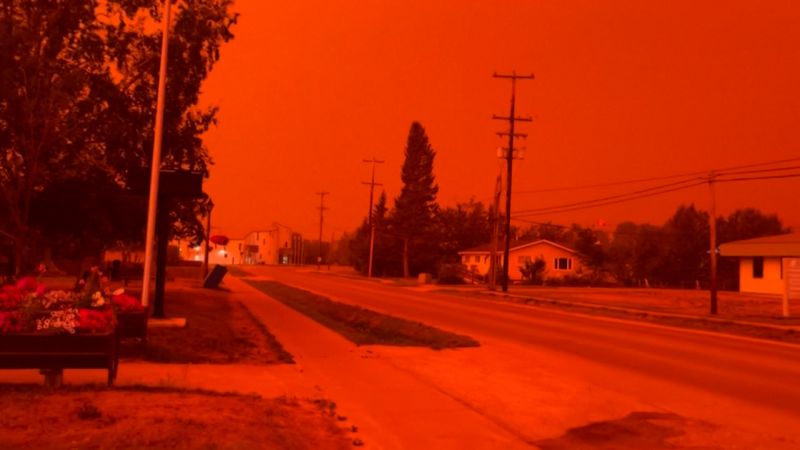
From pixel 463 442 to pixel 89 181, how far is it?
1567 cm

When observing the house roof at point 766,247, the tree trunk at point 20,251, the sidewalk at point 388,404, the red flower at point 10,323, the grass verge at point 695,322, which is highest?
→ the house roof at point 766,247

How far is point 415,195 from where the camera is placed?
91.4m

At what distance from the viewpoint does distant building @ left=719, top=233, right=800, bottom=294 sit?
176ft

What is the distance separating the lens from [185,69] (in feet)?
73.5

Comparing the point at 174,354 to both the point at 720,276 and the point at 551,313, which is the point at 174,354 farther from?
the point at 720,276

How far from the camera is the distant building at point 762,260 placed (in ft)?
176

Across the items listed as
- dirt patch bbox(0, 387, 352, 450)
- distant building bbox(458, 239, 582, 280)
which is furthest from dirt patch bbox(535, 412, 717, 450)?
distant building bbox(458, 239, 582, 280)

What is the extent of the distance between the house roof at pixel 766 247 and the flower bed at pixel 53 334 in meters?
49.8

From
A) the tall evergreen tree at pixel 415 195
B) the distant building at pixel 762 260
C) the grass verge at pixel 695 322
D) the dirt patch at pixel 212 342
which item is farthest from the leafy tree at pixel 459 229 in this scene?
the dirt patch at pixel 212 342

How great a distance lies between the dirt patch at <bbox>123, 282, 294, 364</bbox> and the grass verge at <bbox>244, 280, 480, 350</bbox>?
7.73 ft

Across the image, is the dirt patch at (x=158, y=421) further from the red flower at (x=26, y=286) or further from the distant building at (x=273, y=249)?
the distant building at (x=273, y=249)

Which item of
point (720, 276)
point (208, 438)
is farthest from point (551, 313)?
point (720, 276)

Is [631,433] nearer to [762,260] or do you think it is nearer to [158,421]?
[158,421]

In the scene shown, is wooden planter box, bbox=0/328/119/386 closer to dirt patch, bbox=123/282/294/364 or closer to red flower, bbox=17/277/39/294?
red flower, bbox=17/277/39/294
